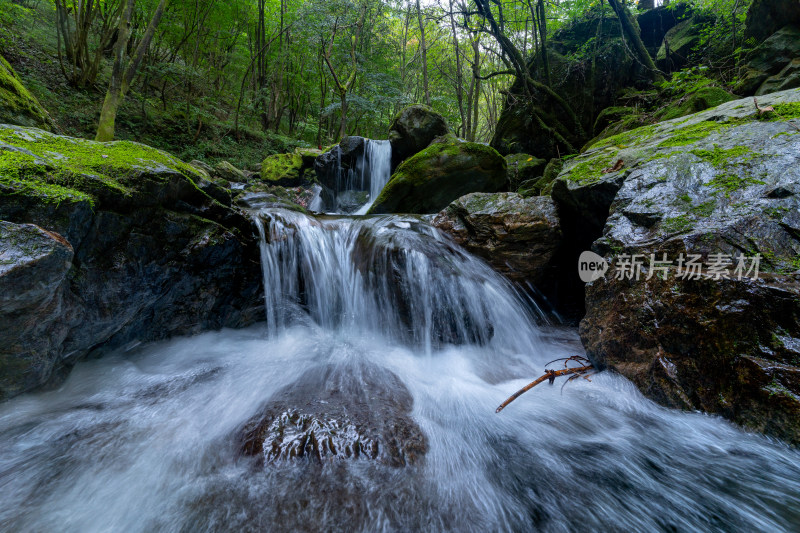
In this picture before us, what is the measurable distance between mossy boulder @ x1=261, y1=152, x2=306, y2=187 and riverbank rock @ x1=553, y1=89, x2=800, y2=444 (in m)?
Result: 10.1

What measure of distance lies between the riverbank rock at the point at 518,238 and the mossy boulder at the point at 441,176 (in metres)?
2.37

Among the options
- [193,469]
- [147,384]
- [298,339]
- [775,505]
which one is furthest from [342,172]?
[775,505]

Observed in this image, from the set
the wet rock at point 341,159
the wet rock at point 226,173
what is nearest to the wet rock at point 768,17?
the wet rock at point 341,159

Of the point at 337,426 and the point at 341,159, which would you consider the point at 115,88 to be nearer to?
the point at 341,159

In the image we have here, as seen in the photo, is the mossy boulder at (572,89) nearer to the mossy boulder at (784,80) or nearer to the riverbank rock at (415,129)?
the riverbank rock at (415,129)

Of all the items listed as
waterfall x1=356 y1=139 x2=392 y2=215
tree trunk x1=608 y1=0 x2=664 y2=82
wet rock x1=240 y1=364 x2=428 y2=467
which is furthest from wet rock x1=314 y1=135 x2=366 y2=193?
wet rock x1=240 y1=364 x2=428 y2=467

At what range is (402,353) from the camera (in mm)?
3715

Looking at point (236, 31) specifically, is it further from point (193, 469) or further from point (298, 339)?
point (193, 469)

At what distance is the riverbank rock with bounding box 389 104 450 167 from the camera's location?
984 cm

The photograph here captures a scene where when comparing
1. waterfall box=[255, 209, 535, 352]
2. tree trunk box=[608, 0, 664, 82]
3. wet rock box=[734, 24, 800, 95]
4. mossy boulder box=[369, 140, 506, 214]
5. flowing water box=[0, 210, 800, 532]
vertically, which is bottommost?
flowing water box=[0, 210, 800, 532]

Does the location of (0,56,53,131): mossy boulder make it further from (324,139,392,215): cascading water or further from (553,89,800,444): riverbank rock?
(553,89,800,444): riverbank rock

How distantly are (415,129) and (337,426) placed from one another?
947 cm

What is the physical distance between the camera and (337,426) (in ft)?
7.06

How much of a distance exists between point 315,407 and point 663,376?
2.58 metres
